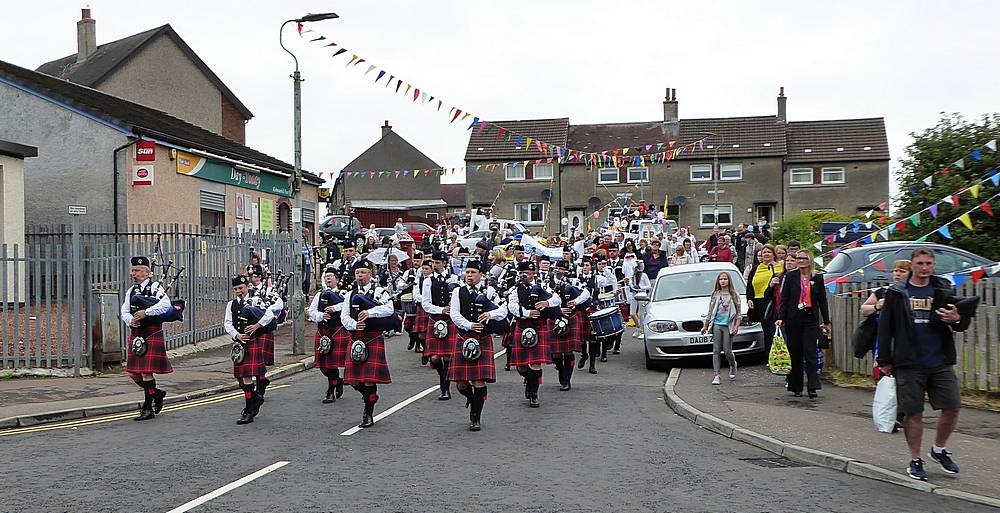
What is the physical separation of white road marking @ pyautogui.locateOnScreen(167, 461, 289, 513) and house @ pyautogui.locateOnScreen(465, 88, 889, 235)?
4585cm

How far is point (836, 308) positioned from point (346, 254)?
779cm

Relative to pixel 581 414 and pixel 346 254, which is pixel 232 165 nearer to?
pixel 346 254

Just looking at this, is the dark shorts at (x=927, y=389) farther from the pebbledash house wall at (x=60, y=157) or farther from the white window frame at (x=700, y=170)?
the white window frame at (x=700, y=170)

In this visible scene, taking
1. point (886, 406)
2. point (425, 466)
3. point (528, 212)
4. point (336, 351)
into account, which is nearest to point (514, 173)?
point (528, 212)

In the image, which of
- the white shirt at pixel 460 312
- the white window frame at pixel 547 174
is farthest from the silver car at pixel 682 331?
the white window frame at pixel 547 174

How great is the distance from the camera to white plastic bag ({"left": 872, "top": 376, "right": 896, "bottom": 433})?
795 centimetres

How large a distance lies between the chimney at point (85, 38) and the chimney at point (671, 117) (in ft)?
105

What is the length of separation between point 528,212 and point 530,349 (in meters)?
46.4

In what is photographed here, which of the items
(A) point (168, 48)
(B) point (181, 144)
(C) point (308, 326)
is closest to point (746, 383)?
(C) point (308, 326)

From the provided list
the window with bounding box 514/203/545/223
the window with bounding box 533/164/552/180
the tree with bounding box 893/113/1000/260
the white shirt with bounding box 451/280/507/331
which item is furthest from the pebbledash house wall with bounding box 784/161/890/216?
the white shirt with bounding box 451/280/507/331

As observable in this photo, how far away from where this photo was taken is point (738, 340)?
15328 mm

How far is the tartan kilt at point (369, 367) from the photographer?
10.7 metres

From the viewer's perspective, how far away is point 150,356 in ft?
37.6

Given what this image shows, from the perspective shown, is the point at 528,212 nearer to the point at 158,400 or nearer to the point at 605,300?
the point at 605,300
